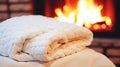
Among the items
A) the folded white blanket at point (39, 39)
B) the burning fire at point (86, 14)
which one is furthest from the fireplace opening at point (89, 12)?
the folded white blanket at point (39, 39)

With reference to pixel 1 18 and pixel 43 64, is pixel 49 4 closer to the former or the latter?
pixel 1 18

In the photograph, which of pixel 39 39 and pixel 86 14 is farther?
pixel 86 14

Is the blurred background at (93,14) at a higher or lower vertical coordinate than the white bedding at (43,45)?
lower

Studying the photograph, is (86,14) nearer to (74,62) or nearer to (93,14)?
(93,14)

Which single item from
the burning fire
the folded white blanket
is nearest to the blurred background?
the burning fire

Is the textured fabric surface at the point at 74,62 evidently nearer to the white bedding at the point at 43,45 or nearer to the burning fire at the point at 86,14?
the white bedding at the point at 43,45

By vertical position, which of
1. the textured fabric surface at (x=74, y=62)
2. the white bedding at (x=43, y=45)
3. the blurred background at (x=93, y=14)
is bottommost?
the blurred background at (x=93, y=14)

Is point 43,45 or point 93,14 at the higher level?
point 43,45

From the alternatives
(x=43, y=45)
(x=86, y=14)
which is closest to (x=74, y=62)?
(x=43, y=45)
